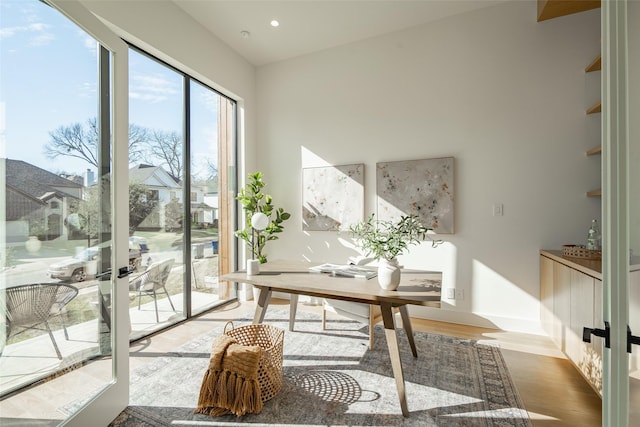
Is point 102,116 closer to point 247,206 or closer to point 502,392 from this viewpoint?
point 247,206

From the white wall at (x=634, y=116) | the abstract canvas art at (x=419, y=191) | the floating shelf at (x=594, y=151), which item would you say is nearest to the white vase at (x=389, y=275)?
the white wall at (x=634, y=116)

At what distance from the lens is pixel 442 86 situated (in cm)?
313

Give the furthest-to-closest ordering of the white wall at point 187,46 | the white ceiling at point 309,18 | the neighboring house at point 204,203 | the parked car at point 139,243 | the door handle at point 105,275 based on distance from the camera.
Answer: the neighboring house at point 204,203 → the white ceiling at point 309,18 → the parked car at point 139,243 → the white wall at point 187,46 → the door handle at point 105,275

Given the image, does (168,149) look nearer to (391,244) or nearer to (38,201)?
(38,201)

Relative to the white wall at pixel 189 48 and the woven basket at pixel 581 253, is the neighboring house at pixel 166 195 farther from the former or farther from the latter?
the woven basket at pixel 581 253

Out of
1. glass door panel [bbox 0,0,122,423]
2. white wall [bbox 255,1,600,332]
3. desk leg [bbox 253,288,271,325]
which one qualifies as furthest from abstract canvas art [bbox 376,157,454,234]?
glass door panel [bbox 0,0,122,423]

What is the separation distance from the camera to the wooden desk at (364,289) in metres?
1.70

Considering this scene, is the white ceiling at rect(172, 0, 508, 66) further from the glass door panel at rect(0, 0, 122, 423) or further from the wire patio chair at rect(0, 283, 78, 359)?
the wire patio chair at rect(0, 283, 78, 359)

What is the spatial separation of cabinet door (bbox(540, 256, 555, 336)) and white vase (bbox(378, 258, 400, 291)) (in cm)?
156

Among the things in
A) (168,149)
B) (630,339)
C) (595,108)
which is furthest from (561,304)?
(168,149)

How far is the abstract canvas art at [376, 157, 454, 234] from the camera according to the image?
306cm

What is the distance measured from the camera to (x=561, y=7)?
8.45ft

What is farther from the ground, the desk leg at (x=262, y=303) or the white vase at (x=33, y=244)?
the white vase at (x=33, y=244)

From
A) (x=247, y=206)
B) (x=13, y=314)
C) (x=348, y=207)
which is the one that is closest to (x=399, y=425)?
(x=13, y=314)
